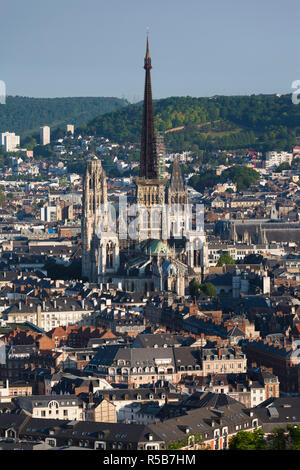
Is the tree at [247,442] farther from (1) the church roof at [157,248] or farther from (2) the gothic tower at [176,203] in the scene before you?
(2) the gothic tower at [176,203]

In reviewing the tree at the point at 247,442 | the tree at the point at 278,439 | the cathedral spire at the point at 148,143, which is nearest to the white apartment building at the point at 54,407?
the tree at the point at 247,442

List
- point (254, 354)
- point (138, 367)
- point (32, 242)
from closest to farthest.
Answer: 1. point (138, 367)
2. point (254, 354)
3. point (32, 242)

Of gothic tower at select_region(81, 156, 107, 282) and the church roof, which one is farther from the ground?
gothic tower at select_region(81, 156, 107, 282)

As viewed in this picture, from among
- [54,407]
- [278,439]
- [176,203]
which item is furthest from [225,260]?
[278,439]

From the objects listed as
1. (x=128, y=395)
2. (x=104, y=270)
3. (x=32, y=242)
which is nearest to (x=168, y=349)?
(x=128, y=395)

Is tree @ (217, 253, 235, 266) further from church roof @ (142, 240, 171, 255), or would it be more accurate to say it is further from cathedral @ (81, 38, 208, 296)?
church roof @ (142, 240, 171, 255)

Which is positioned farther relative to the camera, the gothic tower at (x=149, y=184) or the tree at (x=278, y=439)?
the gothic tower at (x=149, y=184)

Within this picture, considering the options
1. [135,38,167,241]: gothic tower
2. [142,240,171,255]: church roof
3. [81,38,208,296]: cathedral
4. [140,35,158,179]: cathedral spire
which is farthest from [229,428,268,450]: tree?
[140,35,158,179]: cathedral spire
